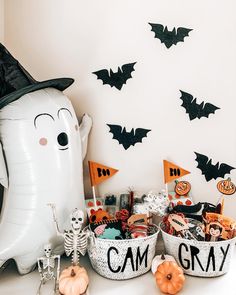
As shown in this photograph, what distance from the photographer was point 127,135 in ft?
4.36

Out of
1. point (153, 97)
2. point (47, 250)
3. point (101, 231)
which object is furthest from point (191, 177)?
point (47, 250)

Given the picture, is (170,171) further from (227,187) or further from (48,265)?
(48,265)

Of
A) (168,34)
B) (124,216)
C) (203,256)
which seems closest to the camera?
(203,256)

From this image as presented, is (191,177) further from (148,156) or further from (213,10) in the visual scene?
(213,10)

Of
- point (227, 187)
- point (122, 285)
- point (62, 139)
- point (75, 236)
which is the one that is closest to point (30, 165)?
point (62, 139)

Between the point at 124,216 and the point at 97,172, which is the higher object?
the point at 97,172

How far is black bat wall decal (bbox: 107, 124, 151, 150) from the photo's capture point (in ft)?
4.36

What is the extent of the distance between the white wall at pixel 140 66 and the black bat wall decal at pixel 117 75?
0.02m

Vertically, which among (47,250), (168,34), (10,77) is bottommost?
(47,250)

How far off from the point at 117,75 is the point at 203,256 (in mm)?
724

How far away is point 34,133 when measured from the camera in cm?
104

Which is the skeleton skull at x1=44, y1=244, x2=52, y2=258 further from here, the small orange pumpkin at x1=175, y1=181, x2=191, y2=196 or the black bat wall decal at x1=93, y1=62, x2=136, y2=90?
the black bat wall decal at x1=93, y1=62, x2=136, y2=90

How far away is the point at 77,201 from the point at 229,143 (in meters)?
0.65

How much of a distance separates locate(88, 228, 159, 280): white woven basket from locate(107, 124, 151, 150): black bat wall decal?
396 mm
